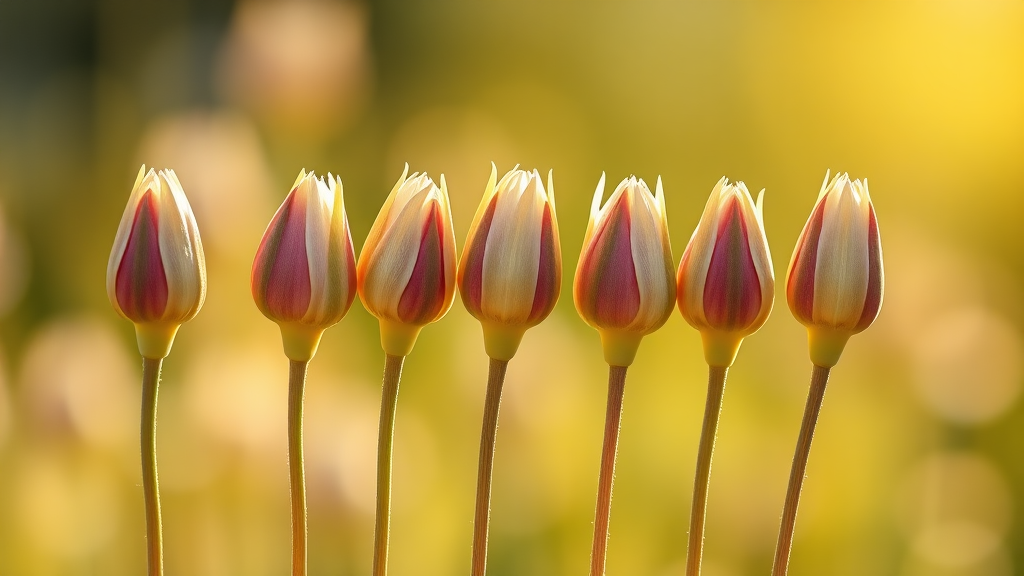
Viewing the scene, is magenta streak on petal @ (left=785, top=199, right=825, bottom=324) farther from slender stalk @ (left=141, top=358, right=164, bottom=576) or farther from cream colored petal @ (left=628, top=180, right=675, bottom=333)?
slender stalk @ (left=141, top=358, right=164, bottom=576)

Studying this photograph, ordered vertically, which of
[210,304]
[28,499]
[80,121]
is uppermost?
[80,121]

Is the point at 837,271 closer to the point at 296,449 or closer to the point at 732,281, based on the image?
the point at 732,281

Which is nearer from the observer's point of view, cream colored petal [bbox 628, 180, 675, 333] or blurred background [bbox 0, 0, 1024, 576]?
cream colored petal [bbox 628, 180, 675, 333]

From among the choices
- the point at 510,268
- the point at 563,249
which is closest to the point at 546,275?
the point at 510,268

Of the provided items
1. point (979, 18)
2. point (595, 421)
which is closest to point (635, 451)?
point (595, 421)

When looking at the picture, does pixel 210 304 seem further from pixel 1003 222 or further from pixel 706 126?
pixel 1003 222

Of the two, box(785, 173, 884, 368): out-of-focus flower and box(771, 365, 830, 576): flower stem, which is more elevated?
box(785, 173, 884, 368): out-of-focus flower

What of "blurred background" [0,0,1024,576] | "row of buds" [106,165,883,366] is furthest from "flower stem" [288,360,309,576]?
"blurred background" [0,0,1024,576]

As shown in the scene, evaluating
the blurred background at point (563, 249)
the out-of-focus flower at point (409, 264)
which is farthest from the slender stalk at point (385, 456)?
the blurred background at point (563, 249)

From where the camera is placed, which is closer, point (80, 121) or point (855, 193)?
point (855, 193)
